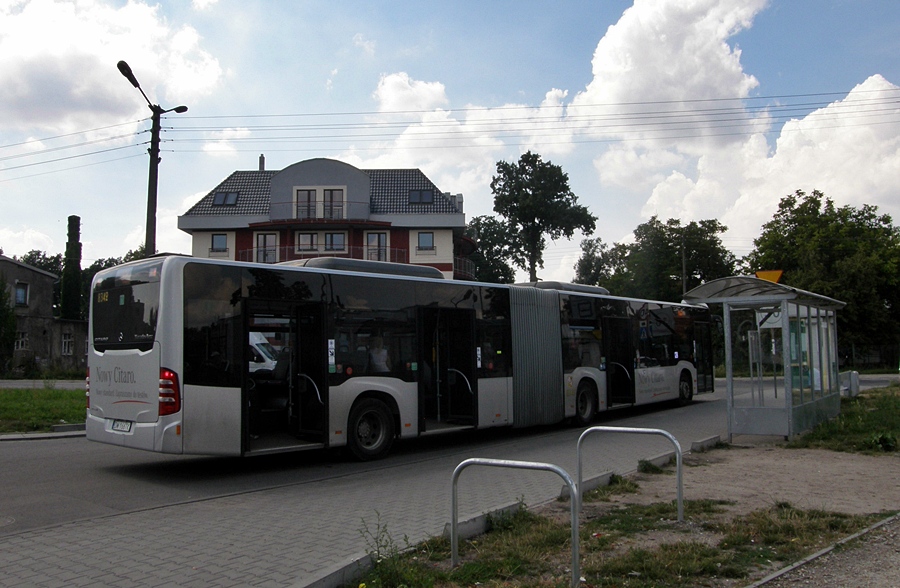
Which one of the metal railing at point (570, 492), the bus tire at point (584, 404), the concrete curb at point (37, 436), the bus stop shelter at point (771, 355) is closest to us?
the metal railing at point (570, 492)

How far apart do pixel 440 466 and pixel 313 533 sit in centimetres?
474

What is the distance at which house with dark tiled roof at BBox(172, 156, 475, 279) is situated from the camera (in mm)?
52969

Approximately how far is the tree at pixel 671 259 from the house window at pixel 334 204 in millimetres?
24692

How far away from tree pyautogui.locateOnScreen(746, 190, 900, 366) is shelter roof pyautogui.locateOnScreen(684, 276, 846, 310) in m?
37.2

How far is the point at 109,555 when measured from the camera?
6.24 m

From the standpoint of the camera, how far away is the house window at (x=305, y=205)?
5306cm

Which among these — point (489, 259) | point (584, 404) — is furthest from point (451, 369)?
point (489, 259)

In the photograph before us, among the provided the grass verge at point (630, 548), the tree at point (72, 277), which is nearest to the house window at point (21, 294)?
the tree at point (72, 277)

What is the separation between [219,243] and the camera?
178 feet

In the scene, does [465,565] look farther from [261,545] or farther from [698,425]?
[698,425]

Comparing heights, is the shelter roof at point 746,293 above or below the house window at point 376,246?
below

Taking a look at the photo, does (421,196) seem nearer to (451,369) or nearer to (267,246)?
(267,246)

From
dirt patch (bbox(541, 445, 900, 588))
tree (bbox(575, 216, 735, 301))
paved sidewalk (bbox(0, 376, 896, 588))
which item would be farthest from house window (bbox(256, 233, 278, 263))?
dirt patch (bbox(541, 445, 900, 588))

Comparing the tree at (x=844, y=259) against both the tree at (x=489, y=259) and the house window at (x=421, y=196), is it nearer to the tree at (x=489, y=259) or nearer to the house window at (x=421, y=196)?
the tree at (x=489, y=259)
